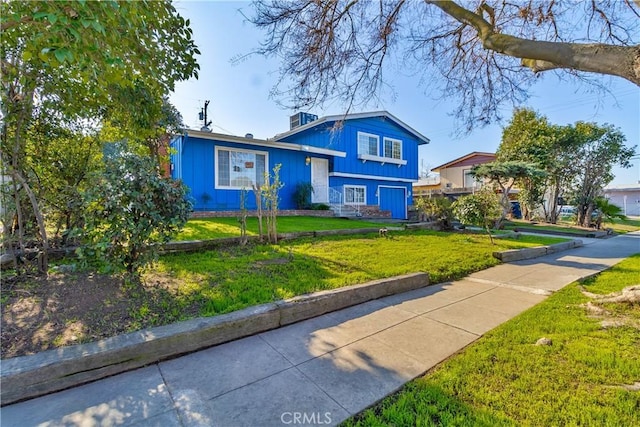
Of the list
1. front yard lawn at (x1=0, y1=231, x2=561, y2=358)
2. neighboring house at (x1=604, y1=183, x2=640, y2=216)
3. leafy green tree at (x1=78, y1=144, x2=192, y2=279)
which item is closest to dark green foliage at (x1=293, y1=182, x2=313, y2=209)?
front yard lawn at (x1=0, y1=231, x2=561, y2=358)

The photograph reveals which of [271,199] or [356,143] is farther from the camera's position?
[356,143]

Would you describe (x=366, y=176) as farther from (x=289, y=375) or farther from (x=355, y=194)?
(x=289, y=375)

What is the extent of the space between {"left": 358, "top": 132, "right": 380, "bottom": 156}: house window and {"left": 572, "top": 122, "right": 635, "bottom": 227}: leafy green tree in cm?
1089

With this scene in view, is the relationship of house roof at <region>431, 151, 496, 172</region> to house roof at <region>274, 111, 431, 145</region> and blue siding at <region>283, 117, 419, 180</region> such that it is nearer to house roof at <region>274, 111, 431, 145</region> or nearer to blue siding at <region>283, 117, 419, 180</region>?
house roof at <region>274, 111, 431, 145</region>

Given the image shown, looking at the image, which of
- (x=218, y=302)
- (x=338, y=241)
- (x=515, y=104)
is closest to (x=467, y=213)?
(x=515, y=104)

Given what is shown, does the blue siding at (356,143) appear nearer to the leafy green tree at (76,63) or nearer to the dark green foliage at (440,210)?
the dark green foliage at (440,210)

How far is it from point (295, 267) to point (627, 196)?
47.3 meters

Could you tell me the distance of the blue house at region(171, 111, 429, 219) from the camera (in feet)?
38.3

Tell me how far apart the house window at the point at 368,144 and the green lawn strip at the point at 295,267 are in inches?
391

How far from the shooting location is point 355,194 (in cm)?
1680

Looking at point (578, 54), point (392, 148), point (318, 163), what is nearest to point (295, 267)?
point (578, 54)

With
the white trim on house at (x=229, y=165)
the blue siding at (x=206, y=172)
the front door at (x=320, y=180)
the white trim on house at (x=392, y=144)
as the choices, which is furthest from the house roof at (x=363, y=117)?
the front door at (x=320, y=180)

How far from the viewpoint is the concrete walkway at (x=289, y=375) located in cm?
185

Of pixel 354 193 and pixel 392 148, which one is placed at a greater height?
pixel 392 148
